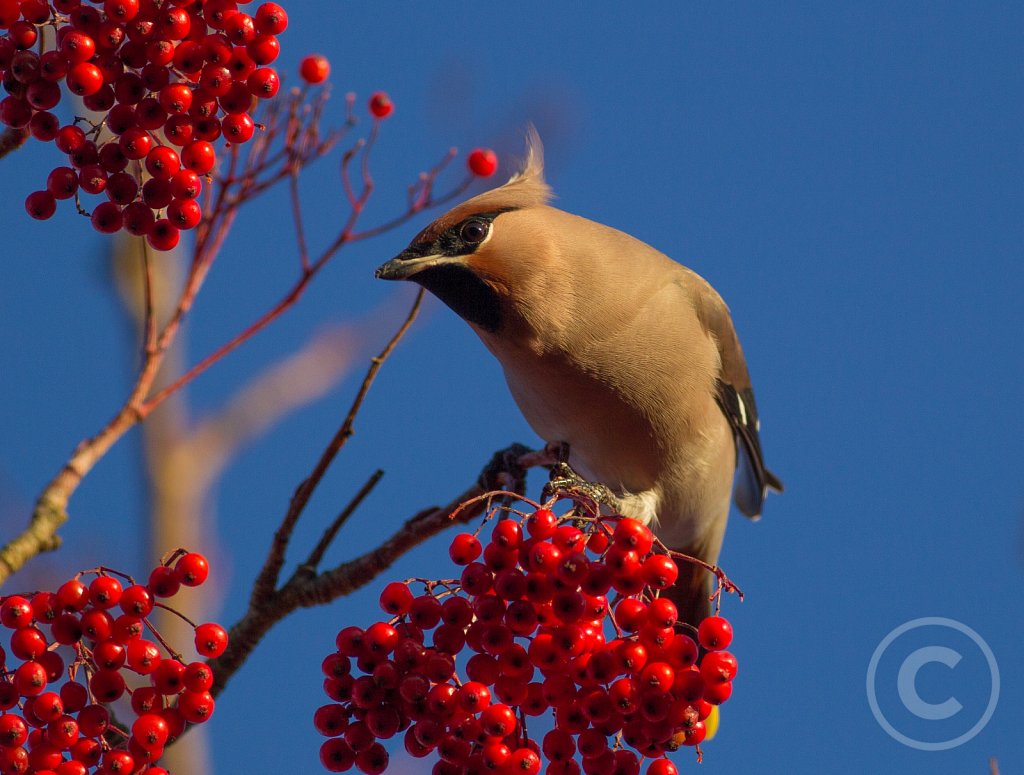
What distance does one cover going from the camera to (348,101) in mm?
3225

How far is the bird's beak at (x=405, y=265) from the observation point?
325 centimetres

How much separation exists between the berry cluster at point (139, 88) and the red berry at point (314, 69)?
734 millimetres

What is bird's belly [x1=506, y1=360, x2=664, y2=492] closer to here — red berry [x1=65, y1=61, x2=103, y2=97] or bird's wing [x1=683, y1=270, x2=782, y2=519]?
bird's wing [x1=683, y1=270, x2=782, y2=519]

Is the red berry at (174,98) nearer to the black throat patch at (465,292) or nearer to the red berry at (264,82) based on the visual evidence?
the red berry at (264,82)

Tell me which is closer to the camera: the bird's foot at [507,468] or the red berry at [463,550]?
the red berry at [463,550]

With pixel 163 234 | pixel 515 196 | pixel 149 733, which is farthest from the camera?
pixel 515 196

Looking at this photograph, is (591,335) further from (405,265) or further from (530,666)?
(530,666)

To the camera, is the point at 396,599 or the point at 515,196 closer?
the point at 396,599

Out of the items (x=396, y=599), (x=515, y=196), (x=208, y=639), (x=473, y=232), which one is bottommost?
(x=208, y=639)

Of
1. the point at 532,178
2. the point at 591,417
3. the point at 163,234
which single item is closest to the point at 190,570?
the point at 163,234

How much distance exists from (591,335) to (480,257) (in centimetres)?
36

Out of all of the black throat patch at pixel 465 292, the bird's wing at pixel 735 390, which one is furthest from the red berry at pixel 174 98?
the bird's wing at pixel 735 390

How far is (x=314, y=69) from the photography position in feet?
9.05

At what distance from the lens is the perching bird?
3.44 meters
